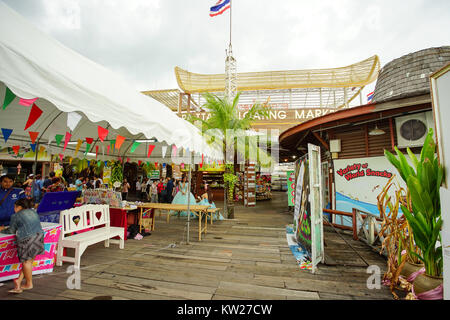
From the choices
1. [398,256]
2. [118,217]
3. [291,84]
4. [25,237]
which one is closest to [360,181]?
[398,256]

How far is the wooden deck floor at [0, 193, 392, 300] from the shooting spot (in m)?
2.88

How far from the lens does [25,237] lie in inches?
111

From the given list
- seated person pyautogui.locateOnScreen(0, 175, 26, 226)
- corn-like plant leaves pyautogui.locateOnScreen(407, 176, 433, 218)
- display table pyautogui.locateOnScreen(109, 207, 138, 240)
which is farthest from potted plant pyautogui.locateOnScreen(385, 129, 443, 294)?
seated person pyautogui.locateOnScreen(0, 175, 26, 226)

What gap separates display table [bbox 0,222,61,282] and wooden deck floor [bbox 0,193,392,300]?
6.2 inches

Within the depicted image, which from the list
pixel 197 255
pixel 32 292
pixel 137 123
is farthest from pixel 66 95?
pixel 197 255

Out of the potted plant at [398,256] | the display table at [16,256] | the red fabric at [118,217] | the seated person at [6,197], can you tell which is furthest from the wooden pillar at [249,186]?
the seated person at [6,197]

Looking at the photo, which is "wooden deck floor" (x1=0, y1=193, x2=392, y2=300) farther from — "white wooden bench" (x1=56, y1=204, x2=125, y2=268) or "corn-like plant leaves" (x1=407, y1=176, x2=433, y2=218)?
"corn-like plant leaves" (x1=407, y1=176, x2=433, y2=218)

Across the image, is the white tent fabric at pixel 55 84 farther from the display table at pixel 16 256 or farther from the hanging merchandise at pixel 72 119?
the display table at pixel 16 256

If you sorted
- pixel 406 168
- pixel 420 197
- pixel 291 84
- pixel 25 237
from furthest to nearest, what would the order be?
pixel 291 84
pixel 406 168
pixel 25 237
pixel 420 197

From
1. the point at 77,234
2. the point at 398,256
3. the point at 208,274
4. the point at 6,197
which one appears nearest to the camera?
the point at 398,256

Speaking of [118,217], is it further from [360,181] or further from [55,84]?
[360,181]

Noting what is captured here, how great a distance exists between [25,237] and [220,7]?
15.1 m

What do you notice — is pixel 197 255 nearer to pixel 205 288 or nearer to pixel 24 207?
pixel 205 288
